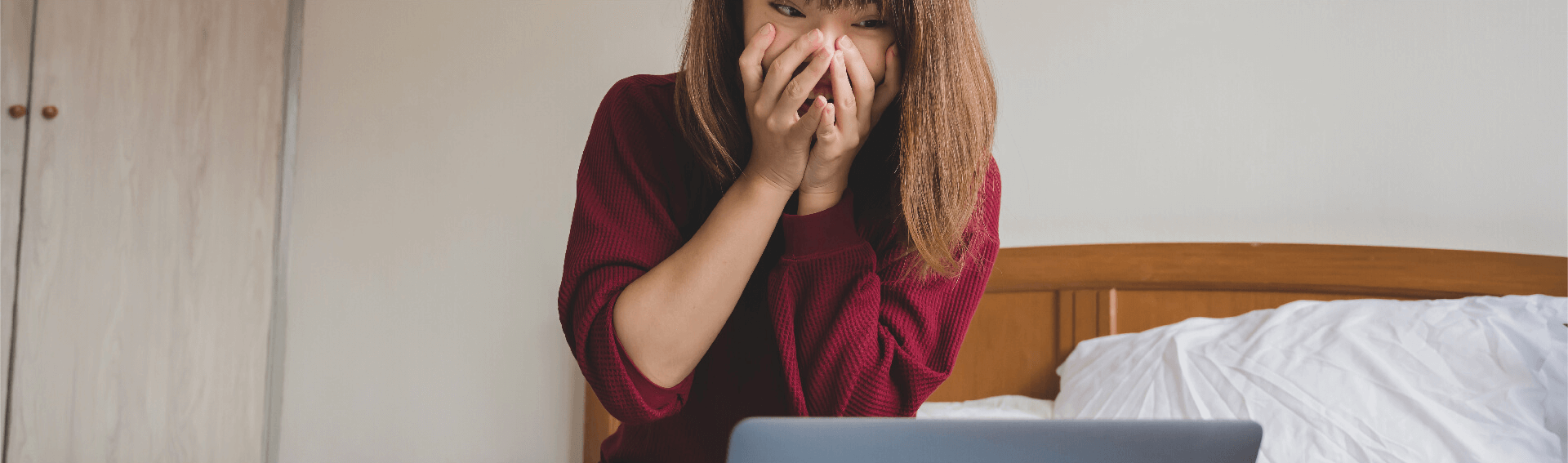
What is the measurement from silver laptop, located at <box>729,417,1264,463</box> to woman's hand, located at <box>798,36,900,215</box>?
28 centimetres

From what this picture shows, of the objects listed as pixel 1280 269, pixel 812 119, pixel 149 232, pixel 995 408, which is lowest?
pixel 995 408

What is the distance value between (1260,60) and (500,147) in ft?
4.85

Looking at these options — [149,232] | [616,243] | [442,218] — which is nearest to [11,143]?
[149,232]

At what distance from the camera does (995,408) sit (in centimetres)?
136

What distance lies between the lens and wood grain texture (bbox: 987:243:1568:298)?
1.33 metres

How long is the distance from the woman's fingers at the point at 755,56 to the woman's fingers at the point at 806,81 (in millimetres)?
22

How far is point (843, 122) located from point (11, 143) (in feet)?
5.27

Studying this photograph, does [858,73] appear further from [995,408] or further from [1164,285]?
[1164,285]

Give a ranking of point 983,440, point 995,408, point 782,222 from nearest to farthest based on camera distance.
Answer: point 983,440 → point 782,222 → point 995,408

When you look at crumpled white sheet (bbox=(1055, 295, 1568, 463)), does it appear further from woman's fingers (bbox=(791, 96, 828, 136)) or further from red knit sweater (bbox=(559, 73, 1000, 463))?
woman's fingers (bbox=(791, 96, 828, 136))

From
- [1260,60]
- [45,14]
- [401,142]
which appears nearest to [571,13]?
[401,142]

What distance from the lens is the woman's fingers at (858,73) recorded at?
1.85ft

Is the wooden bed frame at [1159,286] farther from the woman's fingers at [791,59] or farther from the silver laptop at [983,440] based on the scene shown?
the silver laptop at [983,440]

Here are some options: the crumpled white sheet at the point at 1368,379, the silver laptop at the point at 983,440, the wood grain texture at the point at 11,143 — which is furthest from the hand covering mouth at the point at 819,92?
the wood grain texture at the point at 11,143
